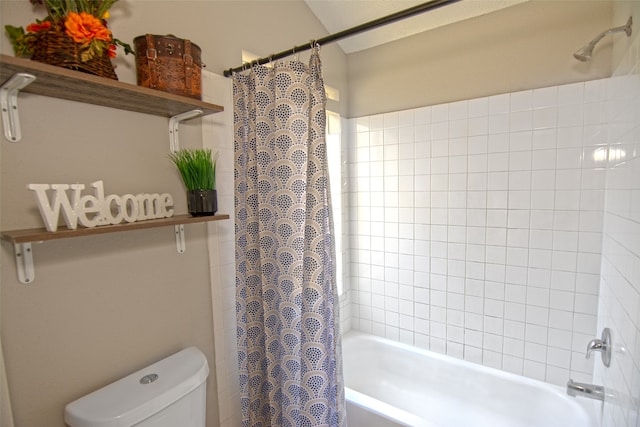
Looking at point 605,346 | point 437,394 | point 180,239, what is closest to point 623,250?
point 605,346

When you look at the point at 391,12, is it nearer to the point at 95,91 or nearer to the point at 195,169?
the point at 195,169

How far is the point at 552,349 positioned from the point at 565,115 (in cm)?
134

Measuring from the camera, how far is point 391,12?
193 cm

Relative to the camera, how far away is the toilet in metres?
0.87

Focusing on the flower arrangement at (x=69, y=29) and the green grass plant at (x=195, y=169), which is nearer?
the flower arrangement at (x=69, y=29)

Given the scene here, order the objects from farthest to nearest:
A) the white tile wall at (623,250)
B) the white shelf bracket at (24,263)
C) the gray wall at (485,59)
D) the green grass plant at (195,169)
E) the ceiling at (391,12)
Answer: the ceiling at (391,12), the gray wall at (485,59), the green grass plant at (195,169), the white tile wall at (623,250), the white shelf bracket at (24,263)

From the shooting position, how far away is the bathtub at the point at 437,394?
5.27 feet

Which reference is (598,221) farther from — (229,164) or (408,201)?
(229,164)

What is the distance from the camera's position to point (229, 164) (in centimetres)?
143

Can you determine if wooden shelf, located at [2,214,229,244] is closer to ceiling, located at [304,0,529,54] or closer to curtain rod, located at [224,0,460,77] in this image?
curtain rod, located at [224,0,460,77]

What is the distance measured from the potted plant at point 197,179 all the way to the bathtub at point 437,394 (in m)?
1.32

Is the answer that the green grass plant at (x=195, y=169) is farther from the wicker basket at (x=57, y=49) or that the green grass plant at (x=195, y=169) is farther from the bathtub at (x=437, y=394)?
the bathtub at (x=437, y=394)

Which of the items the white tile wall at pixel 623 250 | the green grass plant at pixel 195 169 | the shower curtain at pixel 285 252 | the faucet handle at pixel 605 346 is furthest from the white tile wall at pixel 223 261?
the faucet handle at pixel 605 346

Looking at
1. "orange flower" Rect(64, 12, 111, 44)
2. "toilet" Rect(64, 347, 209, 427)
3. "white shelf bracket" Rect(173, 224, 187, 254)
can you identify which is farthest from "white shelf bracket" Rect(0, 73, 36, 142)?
"toilet" Rect(64, 347, 209, 427)
